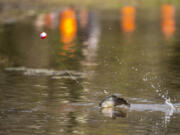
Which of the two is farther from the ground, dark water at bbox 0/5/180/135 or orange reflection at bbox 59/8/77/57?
orange reflection at bbox 59/8/77/57

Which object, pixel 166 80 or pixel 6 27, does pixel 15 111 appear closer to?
pixel 166 80

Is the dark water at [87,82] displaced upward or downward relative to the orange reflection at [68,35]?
downward

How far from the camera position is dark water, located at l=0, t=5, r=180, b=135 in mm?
12797

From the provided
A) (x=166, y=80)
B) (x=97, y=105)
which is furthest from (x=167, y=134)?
(x=166, y=80)

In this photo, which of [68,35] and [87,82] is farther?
[68,35]

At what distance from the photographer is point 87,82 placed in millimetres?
18609

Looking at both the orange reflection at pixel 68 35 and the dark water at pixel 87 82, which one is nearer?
the dark water at pixel 87 82

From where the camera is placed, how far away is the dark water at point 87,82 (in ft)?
42.0

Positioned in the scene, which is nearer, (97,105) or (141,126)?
(141,126)

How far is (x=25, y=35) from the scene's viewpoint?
35875 millimetres

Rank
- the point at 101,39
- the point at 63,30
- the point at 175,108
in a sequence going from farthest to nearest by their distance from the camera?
the point at 63,30 < the point at 101,39 < the point at 175,108

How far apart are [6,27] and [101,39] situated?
30.5 feet

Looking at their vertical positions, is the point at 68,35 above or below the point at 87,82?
above

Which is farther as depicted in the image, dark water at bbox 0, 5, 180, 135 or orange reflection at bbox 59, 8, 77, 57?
orange reflection at bbox 59, 8, 77, 57
